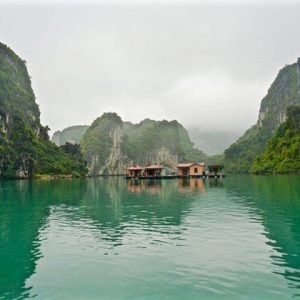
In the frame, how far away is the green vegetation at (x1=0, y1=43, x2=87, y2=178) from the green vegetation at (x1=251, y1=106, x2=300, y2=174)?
79098mm

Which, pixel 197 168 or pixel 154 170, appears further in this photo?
pixel 154 170

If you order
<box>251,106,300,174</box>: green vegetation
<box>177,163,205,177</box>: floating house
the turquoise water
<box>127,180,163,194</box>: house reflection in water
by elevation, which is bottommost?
the turquoise water

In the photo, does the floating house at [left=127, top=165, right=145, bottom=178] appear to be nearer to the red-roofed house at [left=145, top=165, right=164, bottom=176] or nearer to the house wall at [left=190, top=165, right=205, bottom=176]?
the red-roofed house at [left=145, top=165, right=164, bottom=176]

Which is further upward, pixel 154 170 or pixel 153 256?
pixel 154 170

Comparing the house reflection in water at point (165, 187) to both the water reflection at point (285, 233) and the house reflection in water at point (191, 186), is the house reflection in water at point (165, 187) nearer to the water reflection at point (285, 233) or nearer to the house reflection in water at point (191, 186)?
the house reflection in water at point (191, 186)

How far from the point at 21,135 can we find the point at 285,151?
104 metres

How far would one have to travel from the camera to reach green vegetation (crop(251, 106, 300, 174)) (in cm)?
12232

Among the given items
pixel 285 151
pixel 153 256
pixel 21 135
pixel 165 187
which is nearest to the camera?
pixel 153 256

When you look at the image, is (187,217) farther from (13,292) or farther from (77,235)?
(13,292)

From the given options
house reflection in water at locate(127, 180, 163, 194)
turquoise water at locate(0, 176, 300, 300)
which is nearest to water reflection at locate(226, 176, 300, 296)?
turquoise water at locate(0, 176, 300, 300)

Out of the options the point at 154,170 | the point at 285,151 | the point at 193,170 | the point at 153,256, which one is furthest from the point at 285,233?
the point at 285,151

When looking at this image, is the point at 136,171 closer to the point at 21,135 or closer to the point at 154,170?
the point at 154,170

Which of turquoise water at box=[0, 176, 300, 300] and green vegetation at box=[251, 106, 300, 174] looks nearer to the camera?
turquoise water at box=[0, 176, 300, 300]

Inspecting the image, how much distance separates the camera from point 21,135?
431 ft
